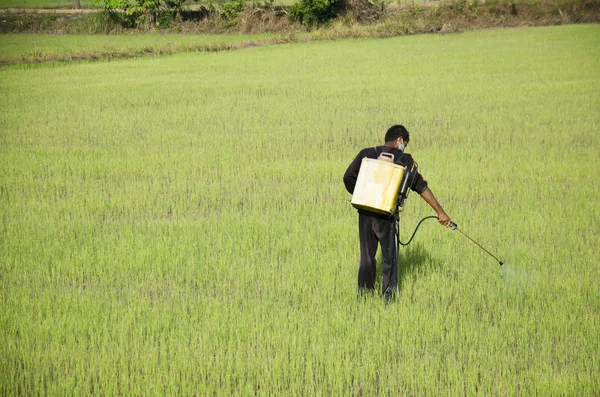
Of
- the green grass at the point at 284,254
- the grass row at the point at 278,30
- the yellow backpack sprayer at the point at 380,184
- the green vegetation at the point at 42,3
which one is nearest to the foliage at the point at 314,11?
the grass row at the point at 278,30

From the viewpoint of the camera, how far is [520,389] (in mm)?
4453

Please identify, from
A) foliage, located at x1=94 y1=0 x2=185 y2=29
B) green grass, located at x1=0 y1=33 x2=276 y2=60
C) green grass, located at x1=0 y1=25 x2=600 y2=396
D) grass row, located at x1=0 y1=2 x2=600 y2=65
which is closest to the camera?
green grass, located at x1=0 y1=25 x2=600 y2=396

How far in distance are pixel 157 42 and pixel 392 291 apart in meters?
27.5

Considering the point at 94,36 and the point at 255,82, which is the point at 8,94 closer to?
the point at 255,82

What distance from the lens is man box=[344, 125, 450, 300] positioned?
16.9 feet

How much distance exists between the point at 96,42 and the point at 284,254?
1084 inches

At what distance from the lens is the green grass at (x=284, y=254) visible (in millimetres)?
4746

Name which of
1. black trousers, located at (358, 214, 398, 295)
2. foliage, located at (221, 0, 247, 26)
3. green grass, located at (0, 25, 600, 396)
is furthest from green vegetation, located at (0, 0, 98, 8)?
black trousers, located at (358, 214, 398, 295)

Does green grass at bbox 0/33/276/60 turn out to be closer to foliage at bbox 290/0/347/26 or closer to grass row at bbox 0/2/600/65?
grass row at bbox 0/2/600/65

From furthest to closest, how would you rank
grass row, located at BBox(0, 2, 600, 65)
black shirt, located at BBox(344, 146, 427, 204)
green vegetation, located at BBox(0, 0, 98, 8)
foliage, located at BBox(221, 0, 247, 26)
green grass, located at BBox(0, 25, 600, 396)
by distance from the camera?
green vegetation, located at BBox(0, 0, 98, 8)
foliage, located at BBox(221, 0, 247, 26)
grass row, located at BBox(0, 2, 600, 65)
black shirt, located at BBox(344, 146, 427, 204)
green grass, located at BBox(0, 25, 600, 396)

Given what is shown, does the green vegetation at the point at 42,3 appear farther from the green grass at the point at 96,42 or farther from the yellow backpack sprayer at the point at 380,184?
the yellow backpack sprayer at the point at 380,184

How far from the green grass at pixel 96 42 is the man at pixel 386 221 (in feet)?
76.1

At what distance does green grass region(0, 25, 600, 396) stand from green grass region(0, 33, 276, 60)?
11.7m

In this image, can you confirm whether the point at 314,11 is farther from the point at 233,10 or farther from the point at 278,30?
the point at 233,10
